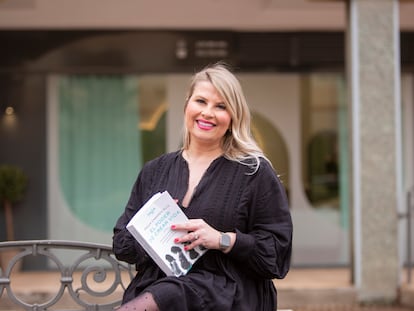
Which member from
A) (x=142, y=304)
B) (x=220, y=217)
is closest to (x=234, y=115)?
(x=220, y=217)

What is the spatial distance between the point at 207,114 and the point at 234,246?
1.80 feet

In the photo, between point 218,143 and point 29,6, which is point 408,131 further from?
point 218,143

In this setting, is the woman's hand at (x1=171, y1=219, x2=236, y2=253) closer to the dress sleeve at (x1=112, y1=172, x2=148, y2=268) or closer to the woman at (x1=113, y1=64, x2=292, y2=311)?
the woman at (x1=113, y1=64, x2=292, y2=311)

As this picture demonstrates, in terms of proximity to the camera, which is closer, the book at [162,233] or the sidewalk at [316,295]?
the book at [162,233]

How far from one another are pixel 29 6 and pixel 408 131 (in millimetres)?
4866

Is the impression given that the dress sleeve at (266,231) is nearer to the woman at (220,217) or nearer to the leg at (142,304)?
the woman at (220,217)

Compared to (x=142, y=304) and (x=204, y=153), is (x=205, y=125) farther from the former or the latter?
(x=142, y=304)

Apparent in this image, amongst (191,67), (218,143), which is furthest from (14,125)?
(218,143)

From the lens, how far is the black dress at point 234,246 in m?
2.39

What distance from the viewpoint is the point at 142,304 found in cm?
231

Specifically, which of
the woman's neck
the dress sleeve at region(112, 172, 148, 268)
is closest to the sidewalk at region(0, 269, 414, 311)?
the dress sleeve at region(112, 172, 148, 268)

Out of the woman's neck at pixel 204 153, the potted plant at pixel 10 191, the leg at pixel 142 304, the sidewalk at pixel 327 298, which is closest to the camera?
the leg at pixel 142 304

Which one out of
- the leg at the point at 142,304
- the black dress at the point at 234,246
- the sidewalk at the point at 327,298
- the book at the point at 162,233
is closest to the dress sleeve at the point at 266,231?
the black dress at the point at 234,246

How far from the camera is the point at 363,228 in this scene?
607cm
